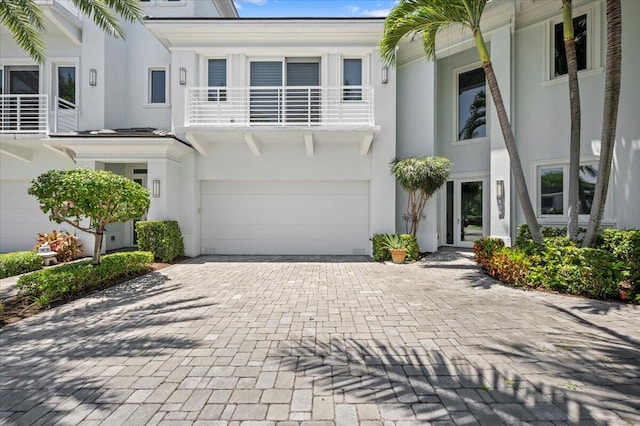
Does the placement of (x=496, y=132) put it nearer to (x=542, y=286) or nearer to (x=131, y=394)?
(x=542, y=286)

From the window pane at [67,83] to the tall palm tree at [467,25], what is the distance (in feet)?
37.3

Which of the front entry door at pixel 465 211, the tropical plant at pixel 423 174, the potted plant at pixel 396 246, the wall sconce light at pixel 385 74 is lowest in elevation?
the potted plant at pixel 396 246

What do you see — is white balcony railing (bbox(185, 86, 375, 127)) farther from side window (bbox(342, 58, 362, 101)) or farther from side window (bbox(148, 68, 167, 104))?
side window (bbox(148, 68, 167, 104))

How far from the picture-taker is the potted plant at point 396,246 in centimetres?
945

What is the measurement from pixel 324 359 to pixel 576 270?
5422 millimetres

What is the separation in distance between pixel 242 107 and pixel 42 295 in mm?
7603

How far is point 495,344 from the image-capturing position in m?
3.99

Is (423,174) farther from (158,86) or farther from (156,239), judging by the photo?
(158,86)

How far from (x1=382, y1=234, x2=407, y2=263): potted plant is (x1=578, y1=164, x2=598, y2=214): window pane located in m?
4.82

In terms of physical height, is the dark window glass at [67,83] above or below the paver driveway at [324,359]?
above

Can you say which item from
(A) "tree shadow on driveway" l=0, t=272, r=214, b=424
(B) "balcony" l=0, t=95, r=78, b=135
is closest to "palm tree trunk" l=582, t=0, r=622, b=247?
(A) "tree shadow on driveway" l=0, t=272, r=214, b=424

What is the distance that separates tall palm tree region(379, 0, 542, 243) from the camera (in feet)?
23.2

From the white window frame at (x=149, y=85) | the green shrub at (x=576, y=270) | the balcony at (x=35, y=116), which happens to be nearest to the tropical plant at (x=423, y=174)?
the green shrub at (x=576, y=270)

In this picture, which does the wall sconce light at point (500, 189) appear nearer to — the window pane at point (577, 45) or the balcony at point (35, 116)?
the window pane at point (577, 45)
